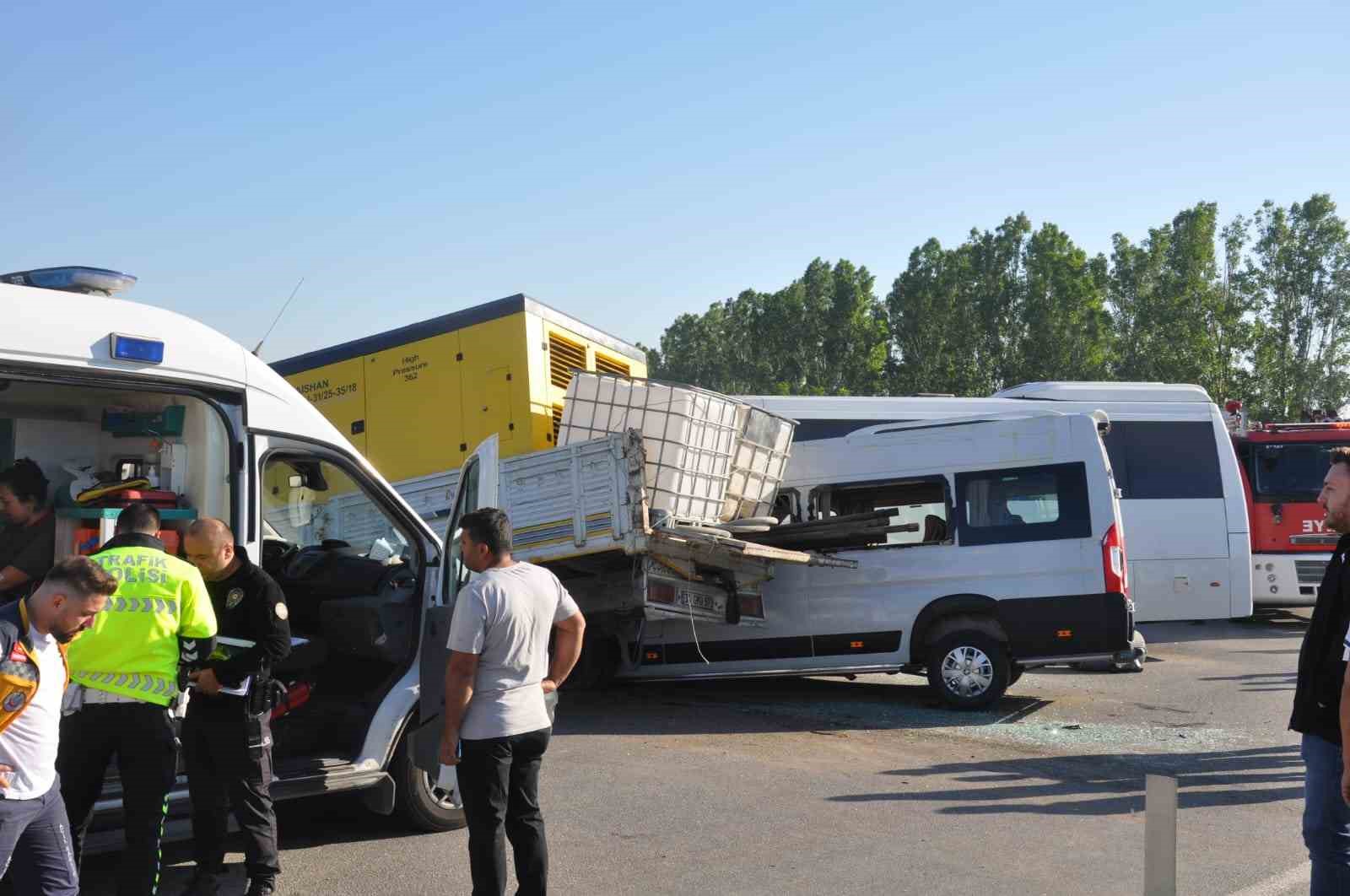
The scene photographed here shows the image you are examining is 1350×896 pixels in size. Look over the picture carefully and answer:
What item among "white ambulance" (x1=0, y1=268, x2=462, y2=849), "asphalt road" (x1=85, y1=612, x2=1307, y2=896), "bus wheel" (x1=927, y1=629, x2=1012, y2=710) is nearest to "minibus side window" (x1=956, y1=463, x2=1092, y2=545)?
"bus wheel" (x1=927, y1=629, x2=1012, y2=710)

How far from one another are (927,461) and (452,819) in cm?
574

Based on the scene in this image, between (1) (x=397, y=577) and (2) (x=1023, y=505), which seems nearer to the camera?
(1) (x=397, y=577)

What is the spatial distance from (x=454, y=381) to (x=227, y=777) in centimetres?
675

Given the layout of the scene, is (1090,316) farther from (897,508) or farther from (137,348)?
(137,348)

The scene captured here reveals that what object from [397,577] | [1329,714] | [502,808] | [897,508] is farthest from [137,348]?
[897,508]

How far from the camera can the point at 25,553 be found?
17.3 feet

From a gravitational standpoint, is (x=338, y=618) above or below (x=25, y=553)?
below

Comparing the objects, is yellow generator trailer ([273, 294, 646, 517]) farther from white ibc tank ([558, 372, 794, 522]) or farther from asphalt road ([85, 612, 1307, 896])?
asphalt road ([85, 612, 1307, 896])

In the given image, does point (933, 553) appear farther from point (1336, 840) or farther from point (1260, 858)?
point (1336, 840)

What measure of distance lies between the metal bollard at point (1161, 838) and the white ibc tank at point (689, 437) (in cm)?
591

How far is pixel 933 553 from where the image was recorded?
10.4 m

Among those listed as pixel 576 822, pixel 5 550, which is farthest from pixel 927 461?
pixel 5 550

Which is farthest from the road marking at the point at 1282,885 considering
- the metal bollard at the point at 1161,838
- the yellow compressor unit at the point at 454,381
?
the yellow compressor unit at the point at 454,381

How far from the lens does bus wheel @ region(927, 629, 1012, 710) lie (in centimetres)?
1012
